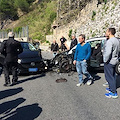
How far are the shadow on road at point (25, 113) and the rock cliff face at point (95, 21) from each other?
41.8ft

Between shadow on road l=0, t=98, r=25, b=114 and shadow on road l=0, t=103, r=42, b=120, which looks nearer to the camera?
shadow on road l=0, t=103, r=42, b=120

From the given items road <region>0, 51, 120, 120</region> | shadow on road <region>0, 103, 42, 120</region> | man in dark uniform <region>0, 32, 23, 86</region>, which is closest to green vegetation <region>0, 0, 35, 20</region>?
man in dark uniform <region>0, 32, 23, 86</region>

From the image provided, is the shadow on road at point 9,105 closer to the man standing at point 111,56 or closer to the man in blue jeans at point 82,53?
the man in blue jeans at point 82,53

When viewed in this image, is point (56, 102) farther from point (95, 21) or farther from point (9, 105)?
point (95, 21)

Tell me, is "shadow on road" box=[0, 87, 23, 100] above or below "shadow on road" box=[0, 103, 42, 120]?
above

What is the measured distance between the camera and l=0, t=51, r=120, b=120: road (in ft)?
11.0

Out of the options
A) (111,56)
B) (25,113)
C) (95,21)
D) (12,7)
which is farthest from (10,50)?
(12,7)

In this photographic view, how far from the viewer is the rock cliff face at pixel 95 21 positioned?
17203 mm

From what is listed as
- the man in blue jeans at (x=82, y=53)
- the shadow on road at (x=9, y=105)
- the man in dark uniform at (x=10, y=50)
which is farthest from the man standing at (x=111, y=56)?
the man in dark uniform at (x=10, y=50)

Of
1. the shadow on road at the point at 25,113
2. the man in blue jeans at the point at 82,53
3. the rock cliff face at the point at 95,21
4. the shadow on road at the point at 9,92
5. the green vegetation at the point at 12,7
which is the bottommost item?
the shadow on road at the point at 25,113

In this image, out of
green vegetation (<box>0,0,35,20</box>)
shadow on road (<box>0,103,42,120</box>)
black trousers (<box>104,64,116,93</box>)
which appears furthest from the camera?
green vegetation (<box>0,0,35,20</box>)

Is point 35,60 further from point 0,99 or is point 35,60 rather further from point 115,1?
point 115,1

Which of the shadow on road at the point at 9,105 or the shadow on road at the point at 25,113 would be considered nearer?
the shadow on road at the point at 25,113

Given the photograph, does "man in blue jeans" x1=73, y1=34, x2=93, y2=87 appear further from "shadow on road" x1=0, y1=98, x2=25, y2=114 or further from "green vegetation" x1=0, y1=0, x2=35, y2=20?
"green vegetation" x1=0, y1=0, x2=35, y2=20
